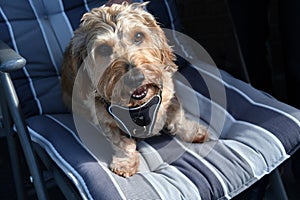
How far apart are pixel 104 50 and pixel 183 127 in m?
0.43

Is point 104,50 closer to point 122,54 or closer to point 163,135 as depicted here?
point 122,54

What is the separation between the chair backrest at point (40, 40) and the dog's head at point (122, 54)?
0.36 metres

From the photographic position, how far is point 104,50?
1880 millimetres

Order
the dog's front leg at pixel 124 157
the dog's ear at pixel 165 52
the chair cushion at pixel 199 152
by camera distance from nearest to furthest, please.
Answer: the chair cushion at pixel 199 152 → the dog's front leg at pixel 124 157 → the dog's ear at pixel 165 52

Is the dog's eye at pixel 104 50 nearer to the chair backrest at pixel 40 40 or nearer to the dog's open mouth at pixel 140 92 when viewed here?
the dog's open mouth at pixel 140 92

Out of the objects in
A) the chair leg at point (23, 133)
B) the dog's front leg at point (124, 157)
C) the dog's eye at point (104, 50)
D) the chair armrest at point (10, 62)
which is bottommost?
the dog's front leg at point (124, 157)

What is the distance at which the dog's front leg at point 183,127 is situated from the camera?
2.01 meters

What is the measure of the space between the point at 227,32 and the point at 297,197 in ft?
3.43

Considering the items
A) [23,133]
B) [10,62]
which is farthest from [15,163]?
[10,62]

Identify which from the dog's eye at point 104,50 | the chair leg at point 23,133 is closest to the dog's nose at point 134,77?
the dog's eye at point 104,50

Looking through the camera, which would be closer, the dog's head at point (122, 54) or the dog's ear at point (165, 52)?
the dog's head at point (122, 54)

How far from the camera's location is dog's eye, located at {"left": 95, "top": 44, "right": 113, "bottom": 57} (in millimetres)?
1871

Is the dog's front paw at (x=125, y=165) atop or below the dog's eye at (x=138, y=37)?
below

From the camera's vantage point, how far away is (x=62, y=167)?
1818 mm
